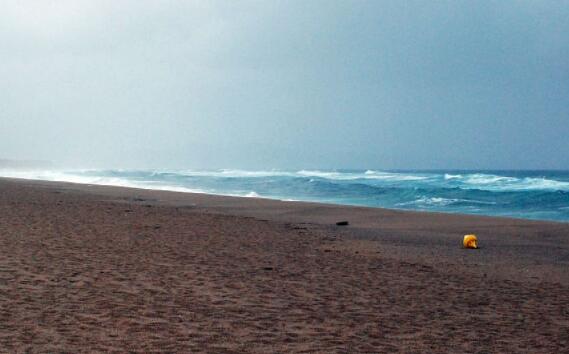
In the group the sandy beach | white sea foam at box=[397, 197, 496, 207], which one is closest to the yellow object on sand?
the sandy beach

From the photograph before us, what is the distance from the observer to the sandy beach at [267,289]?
6141 mm

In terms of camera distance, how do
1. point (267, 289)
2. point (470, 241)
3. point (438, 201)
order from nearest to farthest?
point (267, 289) → point (470, 241) → point (438, 201)

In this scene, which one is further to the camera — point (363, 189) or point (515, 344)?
point (363, 189)

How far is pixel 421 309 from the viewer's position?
7.86 metres

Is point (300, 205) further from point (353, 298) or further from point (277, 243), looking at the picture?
point (353, 298)

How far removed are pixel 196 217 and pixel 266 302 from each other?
10794 millimetres

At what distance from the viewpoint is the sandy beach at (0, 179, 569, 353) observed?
6.14 meters

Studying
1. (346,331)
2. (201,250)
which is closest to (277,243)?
(201,250)

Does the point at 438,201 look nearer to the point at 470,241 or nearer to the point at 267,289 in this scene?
the point at 470,241

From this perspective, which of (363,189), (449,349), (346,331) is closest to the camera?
(449,349)

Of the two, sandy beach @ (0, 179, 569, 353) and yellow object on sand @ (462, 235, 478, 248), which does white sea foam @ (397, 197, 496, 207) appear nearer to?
sandy beach @ (0, 179, 569, 353)

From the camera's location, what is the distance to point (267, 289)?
8.56 m

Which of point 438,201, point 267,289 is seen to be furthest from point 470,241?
point 438,201

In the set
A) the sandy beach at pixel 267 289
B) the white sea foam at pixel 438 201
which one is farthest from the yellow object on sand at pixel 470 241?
the white sea foam at pixel 438 201
